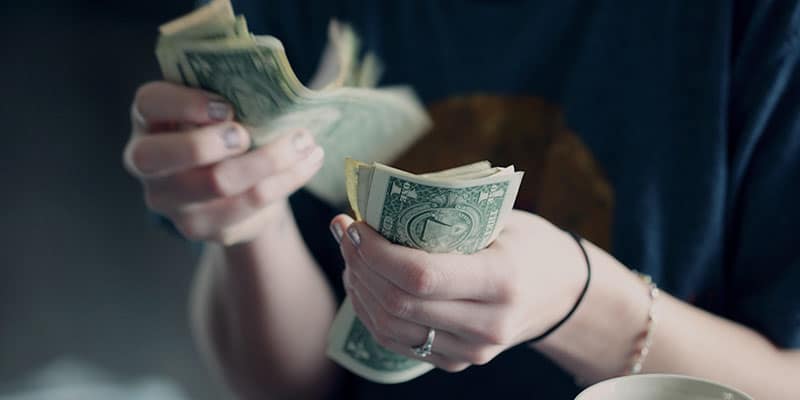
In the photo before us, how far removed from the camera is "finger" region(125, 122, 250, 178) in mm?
451

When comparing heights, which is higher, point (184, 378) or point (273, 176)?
point (273, 176)

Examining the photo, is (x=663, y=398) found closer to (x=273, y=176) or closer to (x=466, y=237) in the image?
(x=466, y=237)

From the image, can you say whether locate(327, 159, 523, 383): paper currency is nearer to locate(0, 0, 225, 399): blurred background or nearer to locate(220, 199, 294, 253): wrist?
locate(220, 199, 294, 253): wrist

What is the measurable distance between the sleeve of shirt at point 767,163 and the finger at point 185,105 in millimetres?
380

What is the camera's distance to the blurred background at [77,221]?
3.54 ft

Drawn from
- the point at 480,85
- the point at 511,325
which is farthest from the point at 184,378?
the point at 511,325

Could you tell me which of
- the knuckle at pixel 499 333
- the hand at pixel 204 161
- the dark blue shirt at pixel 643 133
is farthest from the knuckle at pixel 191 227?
the knuckle at pixel 499 333

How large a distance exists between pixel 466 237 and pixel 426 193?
0.04 meters

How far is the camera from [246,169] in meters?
0.47

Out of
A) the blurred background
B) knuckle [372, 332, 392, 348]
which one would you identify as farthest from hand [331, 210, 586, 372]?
the blurred background

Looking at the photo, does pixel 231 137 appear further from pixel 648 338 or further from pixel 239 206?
pixel 648 338

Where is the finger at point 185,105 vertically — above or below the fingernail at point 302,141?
above

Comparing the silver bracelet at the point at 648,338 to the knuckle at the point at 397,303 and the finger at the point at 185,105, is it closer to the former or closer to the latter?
the knuckle at the point at 397,303

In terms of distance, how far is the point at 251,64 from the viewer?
0.39 meters
